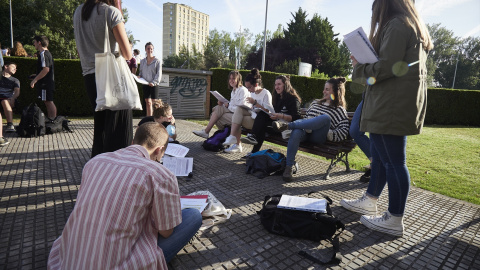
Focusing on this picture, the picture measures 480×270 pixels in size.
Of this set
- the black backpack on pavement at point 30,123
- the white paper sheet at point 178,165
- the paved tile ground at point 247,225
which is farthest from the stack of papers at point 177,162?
the black backpack on pavement at point 30,123

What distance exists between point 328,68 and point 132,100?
4521cm

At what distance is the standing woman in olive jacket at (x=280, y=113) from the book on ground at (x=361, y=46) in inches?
93.8

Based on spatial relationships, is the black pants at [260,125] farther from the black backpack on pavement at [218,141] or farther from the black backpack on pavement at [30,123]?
the black backpack on pavement at [30,123]

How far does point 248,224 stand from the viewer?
2773 millimetres

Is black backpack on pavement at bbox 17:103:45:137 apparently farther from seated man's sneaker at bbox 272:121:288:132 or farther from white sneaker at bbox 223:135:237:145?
seated man's sneaker at bbox 272:121:288:132

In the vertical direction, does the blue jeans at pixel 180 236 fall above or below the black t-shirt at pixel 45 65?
below

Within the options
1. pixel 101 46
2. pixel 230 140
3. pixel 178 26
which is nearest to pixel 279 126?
pixel 230 140

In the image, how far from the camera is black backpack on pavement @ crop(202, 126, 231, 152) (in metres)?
5.65

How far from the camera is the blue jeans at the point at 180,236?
184 centimetres

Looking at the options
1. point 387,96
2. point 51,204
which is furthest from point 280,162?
point 51,204

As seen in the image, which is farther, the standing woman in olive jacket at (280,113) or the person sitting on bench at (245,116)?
the person sitting on bench at (245,116)

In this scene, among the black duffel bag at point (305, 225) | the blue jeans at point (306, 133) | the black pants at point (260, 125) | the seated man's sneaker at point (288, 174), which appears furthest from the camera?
the black pants at point (260, 125)

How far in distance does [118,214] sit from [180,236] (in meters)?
0.62

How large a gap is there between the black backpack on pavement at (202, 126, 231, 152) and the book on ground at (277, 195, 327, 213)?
2.93m
